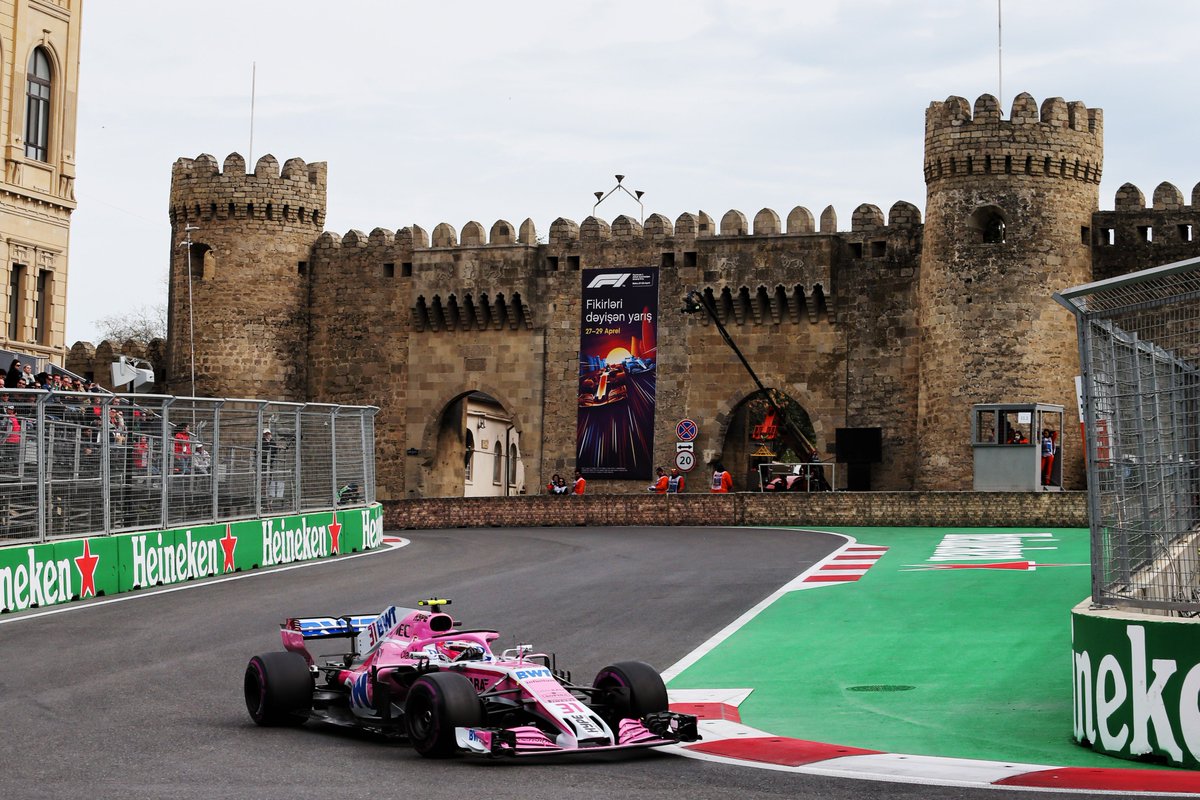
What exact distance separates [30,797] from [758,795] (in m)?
3.60

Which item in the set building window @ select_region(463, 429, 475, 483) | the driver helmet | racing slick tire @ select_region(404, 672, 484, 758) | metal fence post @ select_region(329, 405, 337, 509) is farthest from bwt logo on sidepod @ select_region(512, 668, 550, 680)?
building window @ select_region(463, 429, 475, 483)

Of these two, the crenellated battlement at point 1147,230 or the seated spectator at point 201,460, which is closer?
the seated spectator at point 201,460

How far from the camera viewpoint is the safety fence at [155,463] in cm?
1773

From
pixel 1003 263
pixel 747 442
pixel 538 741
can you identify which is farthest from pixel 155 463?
pixel 747 442

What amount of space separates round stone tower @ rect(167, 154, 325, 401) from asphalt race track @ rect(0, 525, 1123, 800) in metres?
19.3

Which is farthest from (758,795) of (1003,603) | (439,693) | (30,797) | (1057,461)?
(1057,461)

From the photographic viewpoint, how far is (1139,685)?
9273 millimetres

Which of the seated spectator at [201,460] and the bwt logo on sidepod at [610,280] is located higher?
the bwt logo on sidepod at [610,280]

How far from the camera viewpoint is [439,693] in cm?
941

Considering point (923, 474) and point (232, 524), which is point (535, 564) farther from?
point (923, 474)

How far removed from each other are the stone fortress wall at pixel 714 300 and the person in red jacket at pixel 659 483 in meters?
0.36

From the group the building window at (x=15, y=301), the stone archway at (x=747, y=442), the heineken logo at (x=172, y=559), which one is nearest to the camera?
the heineken logo at (x=172, y=559)

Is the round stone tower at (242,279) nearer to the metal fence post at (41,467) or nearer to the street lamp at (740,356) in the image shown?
the street lamp at (740,356)

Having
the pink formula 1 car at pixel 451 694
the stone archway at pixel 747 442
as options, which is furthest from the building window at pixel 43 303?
the pink formula 1 car at pixel 451 694
